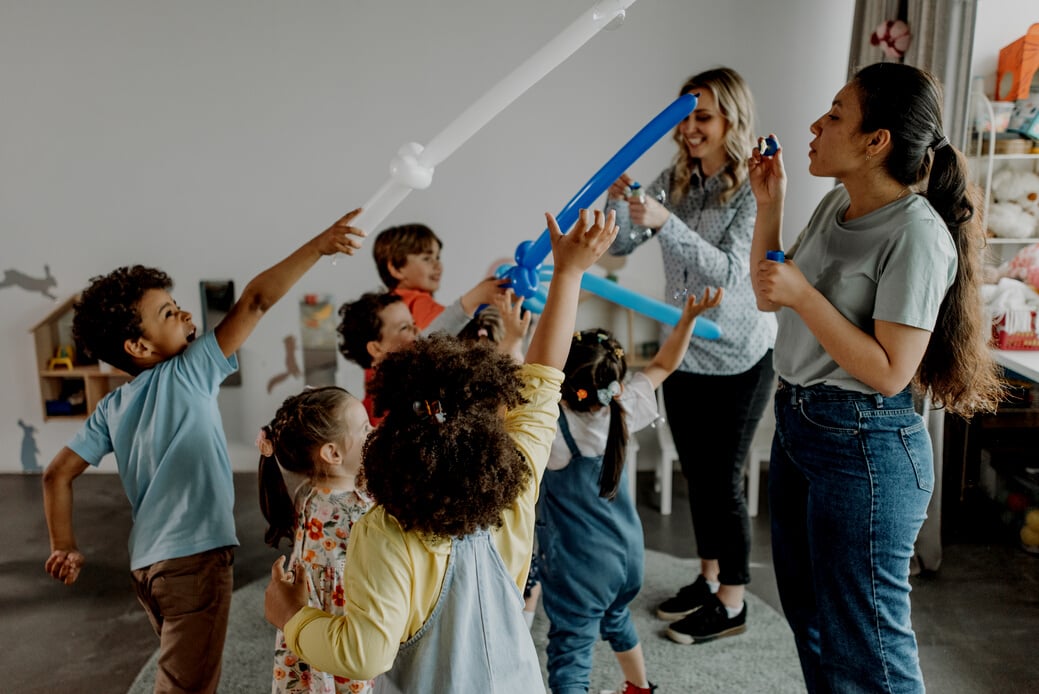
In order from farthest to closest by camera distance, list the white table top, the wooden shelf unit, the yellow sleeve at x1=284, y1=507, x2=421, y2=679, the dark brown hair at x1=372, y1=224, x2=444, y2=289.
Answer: the wooden shelf unit → the dark brown hair at x1=372, y1=224, x2=444, y2=289 → the white table top → the yellow sleeve at x1=284, y1=507, x2=421, y2=679

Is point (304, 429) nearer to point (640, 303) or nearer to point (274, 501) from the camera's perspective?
point (274, 501)

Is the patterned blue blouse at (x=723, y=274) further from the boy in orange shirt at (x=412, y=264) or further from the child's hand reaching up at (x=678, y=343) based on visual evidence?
the boy in orange shirt at (x=412, y=264)

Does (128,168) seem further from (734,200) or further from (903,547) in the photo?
(903,547)

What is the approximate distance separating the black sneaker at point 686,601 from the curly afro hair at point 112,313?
1.48 metres

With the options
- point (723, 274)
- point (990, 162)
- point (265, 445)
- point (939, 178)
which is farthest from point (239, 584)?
point (990, 162)

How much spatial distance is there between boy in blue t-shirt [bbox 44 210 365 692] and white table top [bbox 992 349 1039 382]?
174 cm

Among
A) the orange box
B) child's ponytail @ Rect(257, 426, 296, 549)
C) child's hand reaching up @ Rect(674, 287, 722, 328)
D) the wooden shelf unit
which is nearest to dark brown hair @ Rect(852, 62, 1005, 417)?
child's hand reaching up @ Rect(674, 287, 722, 328)

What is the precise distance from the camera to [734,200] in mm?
1871

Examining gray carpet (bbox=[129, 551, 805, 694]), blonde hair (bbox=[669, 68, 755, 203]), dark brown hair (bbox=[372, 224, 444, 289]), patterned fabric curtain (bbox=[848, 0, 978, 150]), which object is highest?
patterned fabric curtain (bbox=[848, 0, 978, 150])

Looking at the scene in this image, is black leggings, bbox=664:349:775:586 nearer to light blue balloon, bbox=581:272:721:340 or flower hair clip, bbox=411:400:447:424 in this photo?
light blue balloon, bbox=581:272:721:340

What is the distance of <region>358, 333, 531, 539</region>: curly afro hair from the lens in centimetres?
92

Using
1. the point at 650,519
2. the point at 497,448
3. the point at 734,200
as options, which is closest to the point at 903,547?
the point at 497,448

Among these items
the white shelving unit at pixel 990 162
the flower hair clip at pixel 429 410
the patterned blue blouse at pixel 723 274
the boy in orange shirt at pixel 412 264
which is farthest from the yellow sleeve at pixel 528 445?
the white shelving unit at pixel 990 162

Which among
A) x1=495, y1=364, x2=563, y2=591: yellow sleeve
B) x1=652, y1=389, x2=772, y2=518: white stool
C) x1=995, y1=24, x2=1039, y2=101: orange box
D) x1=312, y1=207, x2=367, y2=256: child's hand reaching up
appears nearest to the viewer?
x1=495, y1=364, x2=563, y2=591: yellow sleeve
